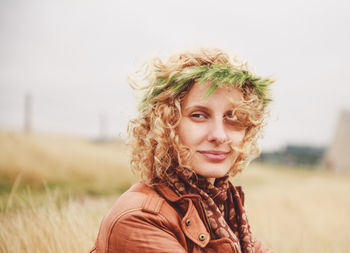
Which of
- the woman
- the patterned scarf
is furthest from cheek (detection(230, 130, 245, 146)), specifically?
the patterned scarf

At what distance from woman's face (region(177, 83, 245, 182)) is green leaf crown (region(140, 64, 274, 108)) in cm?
4

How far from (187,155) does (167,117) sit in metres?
0.23

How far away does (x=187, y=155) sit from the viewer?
5.53 feet

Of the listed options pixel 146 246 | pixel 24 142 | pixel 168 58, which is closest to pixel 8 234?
pixel 146 246

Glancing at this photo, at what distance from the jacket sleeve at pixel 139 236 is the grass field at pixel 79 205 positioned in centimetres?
89

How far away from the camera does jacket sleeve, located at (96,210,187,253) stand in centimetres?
142

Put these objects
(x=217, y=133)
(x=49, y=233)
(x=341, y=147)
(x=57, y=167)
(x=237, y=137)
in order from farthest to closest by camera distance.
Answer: (x=341, y=147) < (x=57, y=167) < (x=49, y=233) < (x=237, y=137) < (x=217, y=133)

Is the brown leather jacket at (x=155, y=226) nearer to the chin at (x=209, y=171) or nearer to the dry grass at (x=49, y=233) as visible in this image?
the chin at (x=209, y=171)

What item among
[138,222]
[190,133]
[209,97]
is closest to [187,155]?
[190,133]

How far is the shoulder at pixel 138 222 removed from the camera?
1.42 metres

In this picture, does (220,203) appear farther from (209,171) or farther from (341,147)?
(341,147)

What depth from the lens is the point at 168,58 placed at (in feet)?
6.26

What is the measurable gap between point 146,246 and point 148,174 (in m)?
0.45

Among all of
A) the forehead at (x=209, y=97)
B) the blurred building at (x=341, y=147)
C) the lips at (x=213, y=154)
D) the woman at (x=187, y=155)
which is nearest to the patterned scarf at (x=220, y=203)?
the woman at (x=187, y=155)
